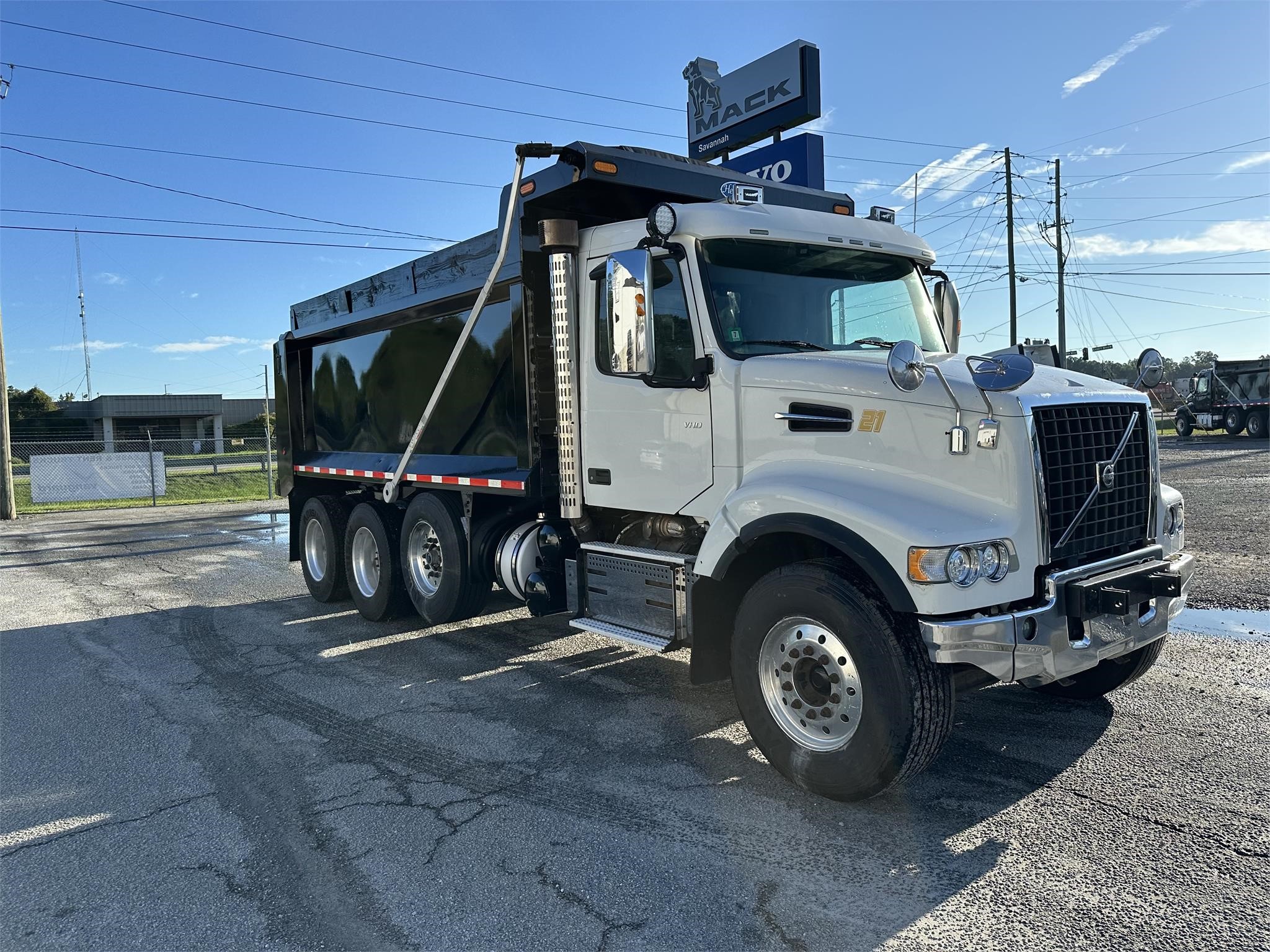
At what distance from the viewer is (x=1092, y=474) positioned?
4.16 m

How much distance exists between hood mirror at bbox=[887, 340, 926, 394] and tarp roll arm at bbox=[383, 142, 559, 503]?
2735mm

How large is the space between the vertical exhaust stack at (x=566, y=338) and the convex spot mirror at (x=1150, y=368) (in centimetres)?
348

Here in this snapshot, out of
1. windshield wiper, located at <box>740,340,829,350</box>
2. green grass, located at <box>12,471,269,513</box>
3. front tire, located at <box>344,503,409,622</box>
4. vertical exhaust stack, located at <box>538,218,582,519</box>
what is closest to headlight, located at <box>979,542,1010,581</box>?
windshield wiper, located at <box>740,340,829,350</box>

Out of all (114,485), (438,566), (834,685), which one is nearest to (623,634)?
(834,685)

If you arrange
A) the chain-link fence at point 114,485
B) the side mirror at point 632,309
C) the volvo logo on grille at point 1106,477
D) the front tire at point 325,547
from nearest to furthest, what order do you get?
1. the volvo logo on grille at point 1106,477
2. the side mirror at point 632,309
3. the front tire at point 325,547
4. the chain-link fence at point 114,485

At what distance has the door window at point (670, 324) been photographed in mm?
4926

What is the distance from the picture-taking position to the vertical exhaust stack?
570cm

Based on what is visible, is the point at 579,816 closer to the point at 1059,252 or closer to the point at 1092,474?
the point at 1092,474

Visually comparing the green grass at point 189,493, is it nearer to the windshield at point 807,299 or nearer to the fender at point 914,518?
the windshield at point 807,299

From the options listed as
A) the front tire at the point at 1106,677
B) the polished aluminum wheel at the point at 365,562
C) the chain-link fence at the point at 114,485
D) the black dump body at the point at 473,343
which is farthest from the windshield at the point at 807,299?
the chain-link fence at the point at 114,485

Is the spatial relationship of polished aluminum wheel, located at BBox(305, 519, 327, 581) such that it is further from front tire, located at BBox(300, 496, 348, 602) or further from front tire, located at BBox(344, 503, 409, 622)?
front tire, located at BBox(344, 503, 409, 622)

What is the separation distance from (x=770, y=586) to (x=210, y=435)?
6740 centimetres

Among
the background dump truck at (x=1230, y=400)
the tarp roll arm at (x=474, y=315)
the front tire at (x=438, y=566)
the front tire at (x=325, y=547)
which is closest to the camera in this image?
the tarp roll arm at (x=474, y=315)

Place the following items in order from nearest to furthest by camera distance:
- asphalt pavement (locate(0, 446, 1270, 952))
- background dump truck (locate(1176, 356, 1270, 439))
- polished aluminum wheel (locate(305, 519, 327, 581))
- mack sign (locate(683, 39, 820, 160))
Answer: asphalt pavement (locate(0, 446, 1270, 952)) < polished aluminum wheel (locate(305, 519, 327, 581)) < mack sign (locate(683, 39, 820, 160)) < background dump truck (locate(1176, 356, 1270, 439))
